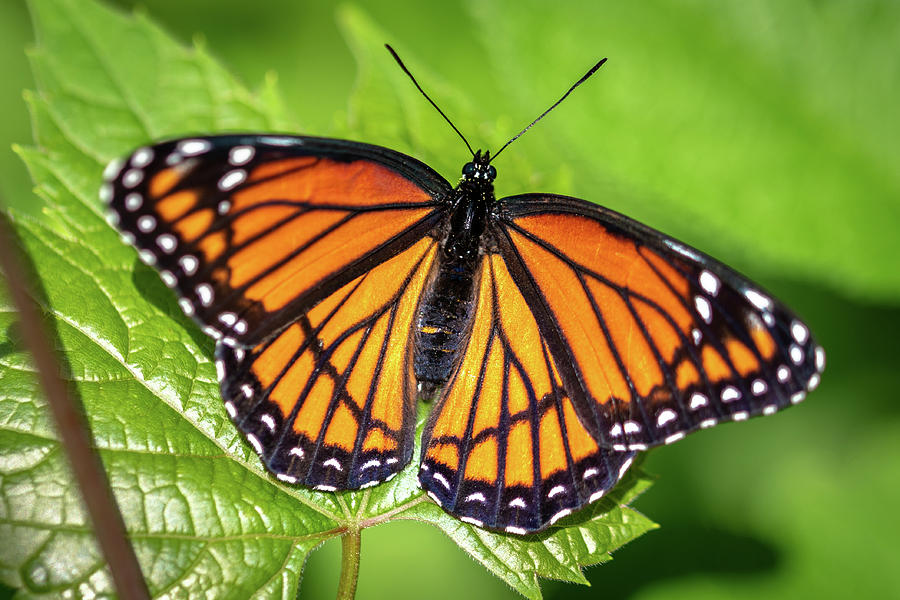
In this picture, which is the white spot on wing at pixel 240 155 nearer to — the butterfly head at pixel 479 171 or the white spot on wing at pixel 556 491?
the butterfly head at pixel 479 171

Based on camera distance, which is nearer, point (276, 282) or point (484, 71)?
point (276, 282)

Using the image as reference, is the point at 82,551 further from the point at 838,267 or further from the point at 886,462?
the point at 886,462

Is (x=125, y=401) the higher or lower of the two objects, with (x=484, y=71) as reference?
lower

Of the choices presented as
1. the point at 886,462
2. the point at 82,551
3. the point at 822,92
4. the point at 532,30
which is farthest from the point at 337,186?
the point at 886,462

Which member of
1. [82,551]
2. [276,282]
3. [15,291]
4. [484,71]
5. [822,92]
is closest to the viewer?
[15,291]

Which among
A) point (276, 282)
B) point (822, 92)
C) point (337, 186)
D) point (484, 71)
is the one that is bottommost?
point (276, 282)

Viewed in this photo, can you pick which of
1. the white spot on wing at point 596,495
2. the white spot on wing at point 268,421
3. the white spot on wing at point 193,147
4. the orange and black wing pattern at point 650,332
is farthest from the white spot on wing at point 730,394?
the white spot on wing at point 193,147

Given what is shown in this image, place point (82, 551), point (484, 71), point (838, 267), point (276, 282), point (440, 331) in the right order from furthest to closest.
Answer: point (484, 71) → point (838, 267) → point (440, 331) → point (276, 282) → point (82, 551)
